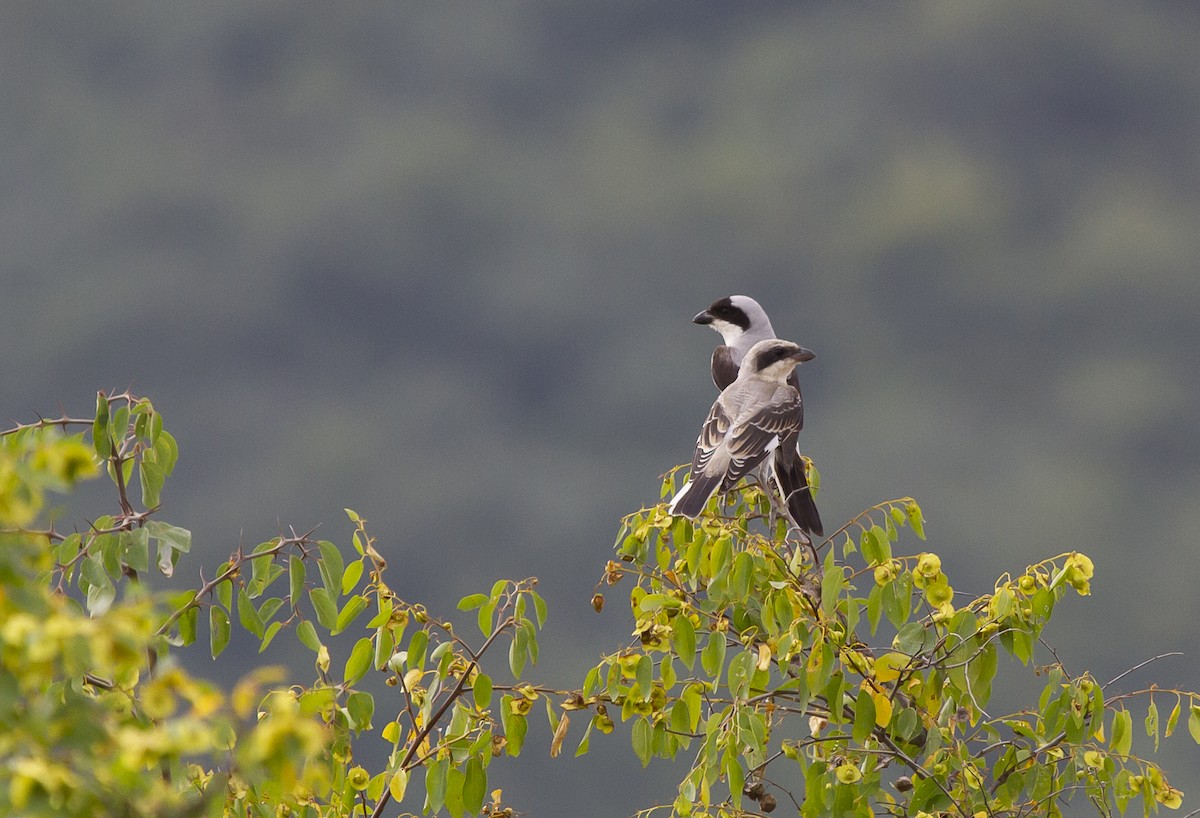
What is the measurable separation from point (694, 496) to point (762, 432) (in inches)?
27.9

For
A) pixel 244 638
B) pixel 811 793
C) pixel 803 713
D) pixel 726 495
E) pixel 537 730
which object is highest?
pixel 244 638

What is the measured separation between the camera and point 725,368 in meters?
6.84

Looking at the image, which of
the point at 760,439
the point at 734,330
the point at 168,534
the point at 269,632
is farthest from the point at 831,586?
the point at 734,330

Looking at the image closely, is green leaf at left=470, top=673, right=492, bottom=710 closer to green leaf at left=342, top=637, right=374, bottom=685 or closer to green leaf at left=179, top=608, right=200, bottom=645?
green leaf at left=342, top=637, right=374, bottom=685

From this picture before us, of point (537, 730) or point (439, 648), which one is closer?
point (439, 648)

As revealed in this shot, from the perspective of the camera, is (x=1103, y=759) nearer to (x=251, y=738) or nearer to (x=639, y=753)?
(x=639, y=753)

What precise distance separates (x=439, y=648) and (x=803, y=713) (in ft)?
2.96

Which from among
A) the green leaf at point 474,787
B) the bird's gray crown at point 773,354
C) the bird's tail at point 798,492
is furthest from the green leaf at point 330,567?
the bird's gray crown at point 773,354

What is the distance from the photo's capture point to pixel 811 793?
3.48m

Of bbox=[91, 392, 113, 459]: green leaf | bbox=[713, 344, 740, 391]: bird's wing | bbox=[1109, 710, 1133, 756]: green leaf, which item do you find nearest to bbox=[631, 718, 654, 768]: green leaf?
bbox=[1109, 710, 1133, 756]: green leaf

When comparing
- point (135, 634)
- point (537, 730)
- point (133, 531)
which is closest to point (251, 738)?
point (135, 634)

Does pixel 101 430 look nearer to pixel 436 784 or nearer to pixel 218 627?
pixel 218 627

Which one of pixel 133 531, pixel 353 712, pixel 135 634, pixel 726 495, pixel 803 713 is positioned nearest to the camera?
pixel 135 634

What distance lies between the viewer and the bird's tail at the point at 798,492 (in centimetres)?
492
